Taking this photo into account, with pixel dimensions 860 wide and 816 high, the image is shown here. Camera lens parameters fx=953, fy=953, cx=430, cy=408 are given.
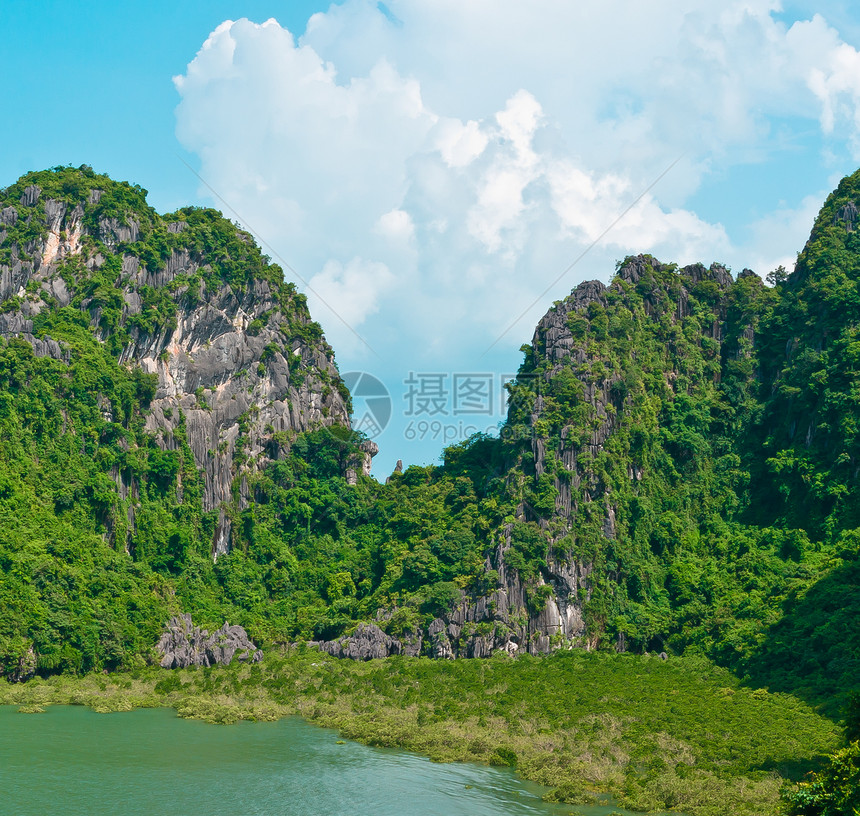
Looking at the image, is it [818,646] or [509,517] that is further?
[509,517]

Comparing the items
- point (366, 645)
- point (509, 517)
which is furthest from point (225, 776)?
point (509, 517)

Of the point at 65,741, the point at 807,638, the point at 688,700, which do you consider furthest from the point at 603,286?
the point at 65,741

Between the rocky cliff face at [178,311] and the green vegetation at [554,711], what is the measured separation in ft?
50.5

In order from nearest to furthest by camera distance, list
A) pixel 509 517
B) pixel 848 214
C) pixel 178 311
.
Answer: pixel 509 517, pixel 178 311, pixel 848 214

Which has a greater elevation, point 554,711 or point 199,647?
point 199,647

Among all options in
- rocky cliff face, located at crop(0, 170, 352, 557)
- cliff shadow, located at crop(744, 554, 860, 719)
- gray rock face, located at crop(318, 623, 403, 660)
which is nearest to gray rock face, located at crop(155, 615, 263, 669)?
gray rock face, located at crop(318, 623, 403, 660)

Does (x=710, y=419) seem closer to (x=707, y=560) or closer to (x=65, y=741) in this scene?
(x=707, y=560)

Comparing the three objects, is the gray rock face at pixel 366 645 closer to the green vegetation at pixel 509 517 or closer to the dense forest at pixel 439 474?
the dense forest at pixel 439 474

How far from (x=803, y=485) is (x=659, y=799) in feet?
91.8

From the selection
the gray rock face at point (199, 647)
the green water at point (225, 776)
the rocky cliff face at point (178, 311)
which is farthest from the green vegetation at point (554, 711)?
the rocky cliff face at point (178, 311)

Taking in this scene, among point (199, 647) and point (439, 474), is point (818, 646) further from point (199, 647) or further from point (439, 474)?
point (199, 647)

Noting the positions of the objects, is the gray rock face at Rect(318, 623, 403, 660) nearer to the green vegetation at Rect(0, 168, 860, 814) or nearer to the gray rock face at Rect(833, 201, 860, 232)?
the green vegetation at Rect(0, 168, 860, 814)

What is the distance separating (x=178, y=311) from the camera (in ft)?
185

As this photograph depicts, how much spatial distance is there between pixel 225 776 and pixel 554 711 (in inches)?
463
